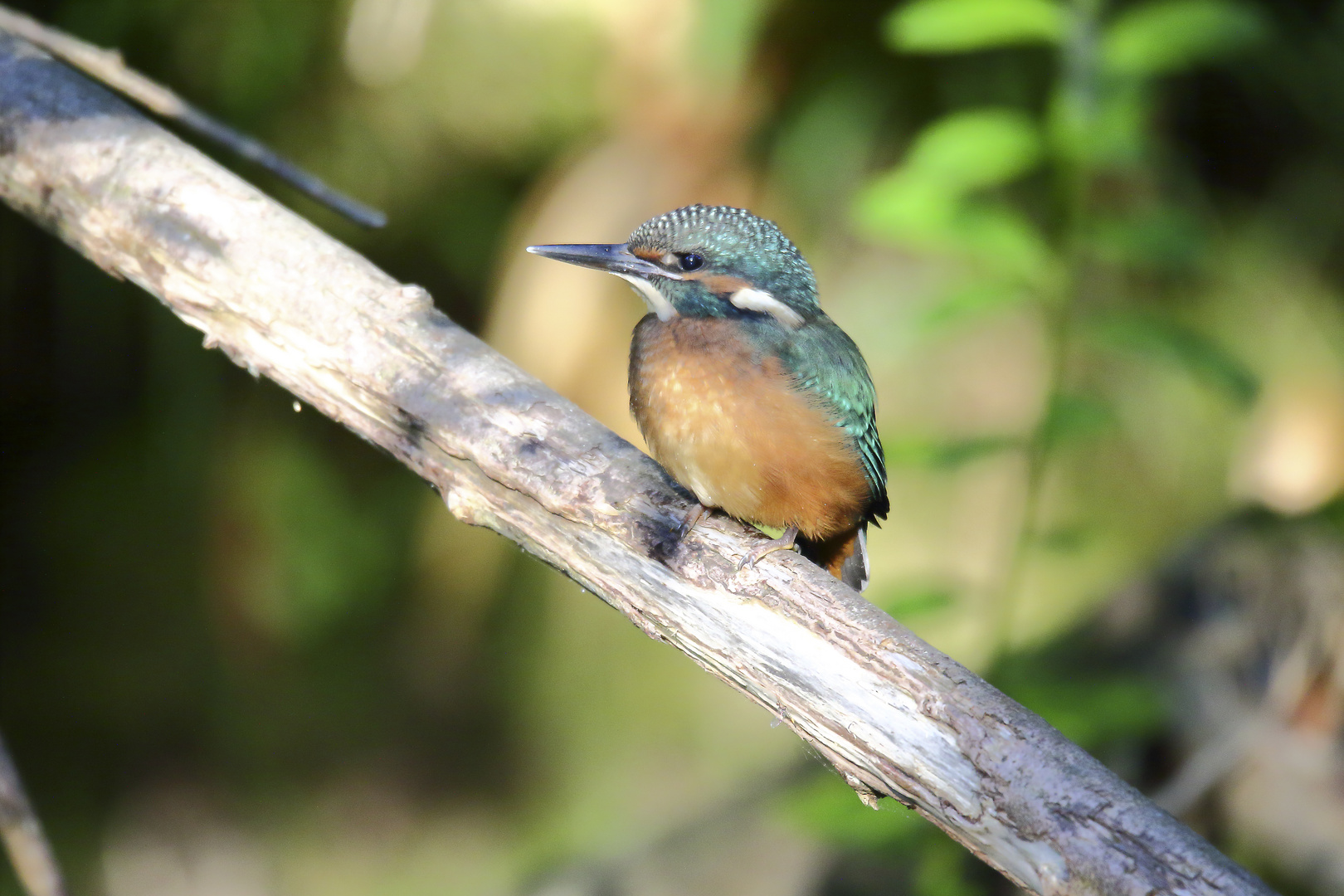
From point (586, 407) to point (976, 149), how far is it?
2231mm

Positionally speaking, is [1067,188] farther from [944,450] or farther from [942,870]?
[942,870]

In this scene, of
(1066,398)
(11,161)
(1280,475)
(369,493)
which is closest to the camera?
(11,161)

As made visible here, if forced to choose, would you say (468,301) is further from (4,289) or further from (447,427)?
(447,427)

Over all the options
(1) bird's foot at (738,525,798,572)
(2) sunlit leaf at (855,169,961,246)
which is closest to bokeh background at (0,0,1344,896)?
(2) sunlit leaf at (855,169,961,246)

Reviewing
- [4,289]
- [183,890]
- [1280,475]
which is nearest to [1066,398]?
[1280,475]

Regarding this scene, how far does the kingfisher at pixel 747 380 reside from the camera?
167cm

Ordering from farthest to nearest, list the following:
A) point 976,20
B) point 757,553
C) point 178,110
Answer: point 976,20 < point 178,110 < point 757,553

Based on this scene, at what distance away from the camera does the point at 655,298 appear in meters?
1.89

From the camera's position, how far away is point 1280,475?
12.8ft

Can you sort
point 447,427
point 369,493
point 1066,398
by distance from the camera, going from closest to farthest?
point 447,427 → point 1066,398 → point 369,493

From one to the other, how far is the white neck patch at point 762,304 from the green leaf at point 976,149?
0.46 meters

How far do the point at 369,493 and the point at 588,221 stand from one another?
1394 millimetres

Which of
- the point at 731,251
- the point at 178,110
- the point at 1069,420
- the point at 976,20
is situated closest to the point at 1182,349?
the point at 1069,420

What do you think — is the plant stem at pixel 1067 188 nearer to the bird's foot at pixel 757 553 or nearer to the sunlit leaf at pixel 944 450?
the sunlit leaf at pixel 944 450
